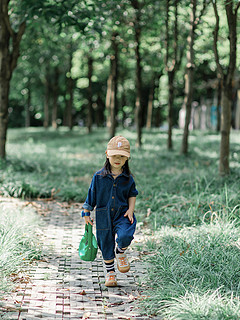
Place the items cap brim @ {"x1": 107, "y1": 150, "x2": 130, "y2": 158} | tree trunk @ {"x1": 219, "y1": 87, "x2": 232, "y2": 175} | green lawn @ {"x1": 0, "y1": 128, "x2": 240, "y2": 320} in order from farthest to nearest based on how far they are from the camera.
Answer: tree trunk @ {"x1": 219, "y1": 87, "x2": 232, "y2": 175}, cap brim @ {"x1": 107, "y1": 150, "x2": 130, "y2": 158}, green lawn @ {"x1": 0, "y1": 128, "x2": 240, "y2": 320}

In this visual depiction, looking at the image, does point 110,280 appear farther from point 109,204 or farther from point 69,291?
point 109,204

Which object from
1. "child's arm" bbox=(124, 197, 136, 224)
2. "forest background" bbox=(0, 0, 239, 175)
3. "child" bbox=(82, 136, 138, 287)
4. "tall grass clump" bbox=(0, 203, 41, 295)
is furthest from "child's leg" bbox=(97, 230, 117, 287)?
"forest background" bbox=(0, 0, 239, 175)

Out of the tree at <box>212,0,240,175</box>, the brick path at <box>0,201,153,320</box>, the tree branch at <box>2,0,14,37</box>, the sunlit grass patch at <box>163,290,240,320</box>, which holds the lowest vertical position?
the brick path at <box>0,201,153,320</box>

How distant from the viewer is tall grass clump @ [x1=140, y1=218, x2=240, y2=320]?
3449mm

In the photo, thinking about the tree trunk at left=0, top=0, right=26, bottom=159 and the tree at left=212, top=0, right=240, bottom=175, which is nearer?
the tree at left=212, top=0, right=240, bottom=175

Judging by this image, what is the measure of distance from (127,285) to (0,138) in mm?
7421

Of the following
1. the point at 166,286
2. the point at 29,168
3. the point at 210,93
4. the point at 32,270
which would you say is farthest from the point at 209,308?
the point at 210,93

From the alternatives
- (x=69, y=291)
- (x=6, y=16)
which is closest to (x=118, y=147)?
(x=69, y=291)

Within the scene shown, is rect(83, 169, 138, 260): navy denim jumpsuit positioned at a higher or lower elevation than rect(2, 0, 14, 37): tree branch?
lower

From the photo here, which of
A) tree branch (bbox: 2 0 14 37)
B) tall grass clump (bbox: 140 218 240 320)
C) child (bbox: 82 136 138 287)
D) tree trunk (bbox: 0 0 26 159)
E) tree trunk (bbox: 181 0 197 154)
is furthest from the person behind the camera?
tree trunk (bbox: 181 0 197 154)

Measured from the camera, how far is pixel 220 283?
4.02 metres

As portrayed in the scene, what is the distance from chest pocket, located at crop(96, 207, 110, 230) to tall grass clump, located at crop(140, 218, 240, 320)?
2.48 ft

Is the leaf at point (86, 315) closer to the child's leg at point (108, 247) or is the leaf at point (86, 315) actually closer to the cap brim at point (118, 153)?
the child's leg at point (108, 247)

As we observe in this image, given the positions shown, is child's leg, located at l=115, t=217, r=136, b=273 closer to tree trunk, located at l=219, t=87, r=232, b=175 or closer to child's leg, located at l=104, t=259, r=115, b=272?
child's leg, located at l=104, t=259, r=115, b=272
